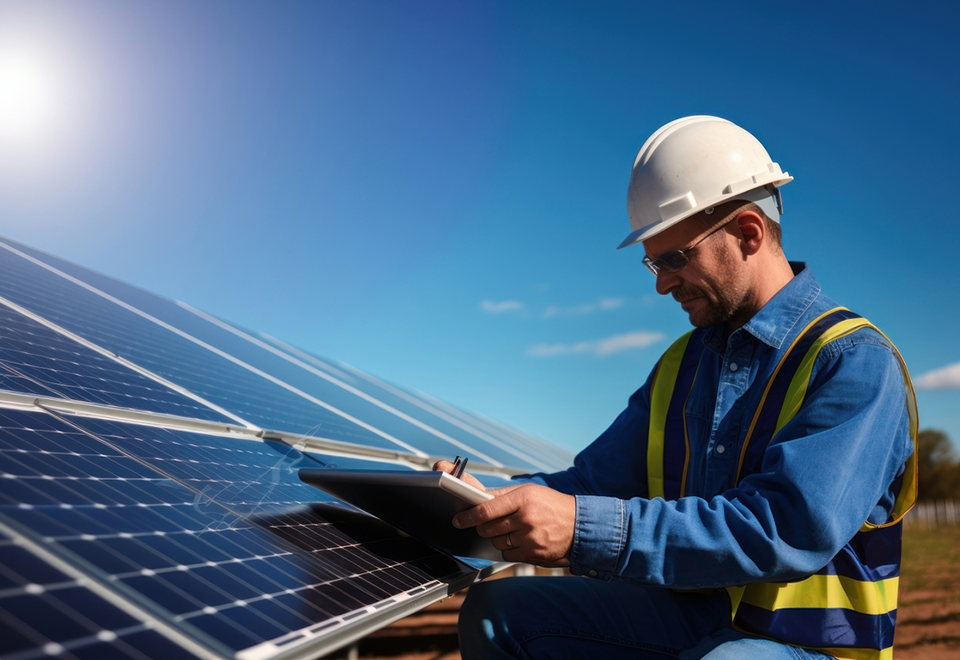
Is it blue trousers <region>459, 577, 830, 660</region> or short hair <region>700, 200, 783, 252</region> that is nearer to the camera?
blue trousers <region>459, 577, 830, 660</region>

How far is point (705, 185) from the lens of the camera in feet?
11.1

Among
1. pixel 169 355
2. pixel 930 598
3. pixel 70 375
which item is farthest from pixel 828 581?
pixel 930 598

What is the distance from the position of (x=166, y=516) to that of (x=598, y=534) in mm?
1417

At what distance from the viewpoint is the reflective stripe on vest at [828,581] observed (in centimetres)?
264

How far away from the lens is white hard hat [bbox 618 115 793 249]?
3.36 metres

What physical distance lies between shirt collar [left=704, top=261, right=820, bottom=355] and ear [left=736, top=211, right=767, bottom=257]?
23cm

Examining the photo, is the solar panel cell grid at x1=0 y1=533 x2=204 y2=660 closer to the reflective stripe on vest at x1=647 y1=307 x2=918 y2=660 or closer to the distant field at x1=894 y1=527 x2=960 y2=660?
the reflective stripe on vest at x1=647 y1=307 x2=918 y2=660

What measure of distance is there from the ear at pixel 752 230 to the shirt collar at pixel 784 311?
0.23m

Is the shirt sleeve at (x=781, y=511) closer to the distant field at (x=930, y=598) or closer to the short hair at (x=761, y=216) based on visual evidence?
the short hair at (x=761, y=216)

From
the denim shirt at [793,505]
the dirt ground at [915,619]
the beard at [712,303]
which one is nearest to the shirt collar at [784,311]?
the beard at [712,303]

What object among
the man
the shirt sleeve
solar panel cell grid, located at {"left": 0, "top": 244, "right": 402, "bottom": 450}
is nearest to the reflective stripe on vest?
the man

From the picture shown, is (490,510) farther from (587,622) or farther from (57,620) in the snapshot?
(57,620)

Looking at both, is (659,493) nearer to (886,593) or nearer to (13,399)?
(886,593)

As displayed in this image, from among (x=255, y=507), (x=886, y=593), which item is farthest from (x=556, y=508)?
(x=886, y=593)
